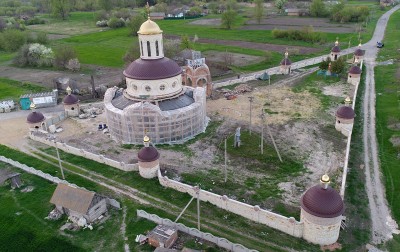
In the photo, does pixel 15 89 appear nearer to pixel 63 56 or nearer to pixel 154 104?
pixel 63 56

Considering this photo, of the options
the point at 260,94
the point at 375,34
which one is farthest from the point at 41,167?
the point at 375,34

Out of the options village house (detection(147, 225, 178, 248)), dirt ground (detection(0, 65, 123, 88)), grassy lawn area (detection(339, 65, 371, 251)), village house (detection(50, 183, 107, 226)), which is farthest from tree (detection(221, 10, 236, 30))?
village house (detection(147, 225, 178, 248))

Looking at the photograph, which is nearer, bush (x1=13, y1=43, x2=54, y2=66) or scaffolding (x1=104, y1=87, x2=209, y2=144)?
scaffolding (x1=104, y1=87, x2=209, y2=144)

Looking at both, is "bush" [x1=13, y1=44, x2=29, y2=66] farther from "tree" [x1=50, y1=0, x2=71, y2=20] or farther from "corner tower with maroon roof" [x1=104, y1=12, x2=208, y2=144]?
"tree" [x1=50, y1=0, x2=71, y2=20]

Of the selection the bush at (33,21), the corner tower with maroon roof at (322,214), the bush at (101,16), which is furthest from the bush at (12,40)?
the corner tower with maroon roof at (322,214)

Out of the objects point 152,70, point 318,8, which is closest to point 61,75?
point 152,70
